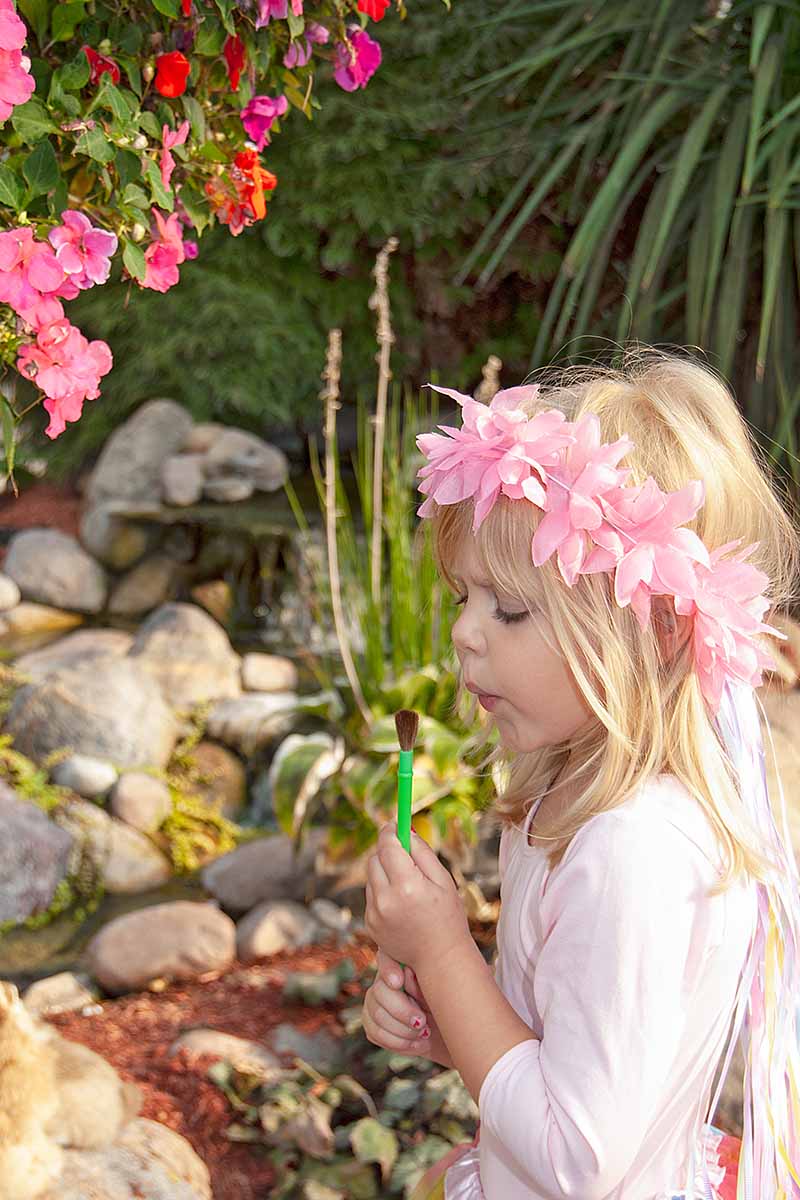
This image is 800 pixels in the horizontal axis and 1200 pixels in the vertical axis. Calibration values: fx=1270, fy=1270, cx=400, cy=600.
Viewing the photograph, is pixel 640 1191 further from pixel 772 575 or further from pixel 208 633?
pixel 208 633

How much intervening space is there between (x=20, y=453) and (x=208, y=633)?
209 centimetres

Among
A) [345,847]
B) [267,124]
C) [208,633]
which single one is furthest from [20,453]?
[267,124]

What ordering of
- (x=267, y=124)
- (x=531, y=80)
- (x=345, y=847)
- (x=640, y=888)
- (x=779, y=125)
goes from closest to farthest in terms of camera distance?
(x=640, y=888) → (x=267, y=124) → (x=345, y=847) → (x=779, y=125) → (x=531, y=80)

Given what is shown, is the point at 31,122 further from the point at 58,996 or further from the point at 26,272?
the point at 58,996

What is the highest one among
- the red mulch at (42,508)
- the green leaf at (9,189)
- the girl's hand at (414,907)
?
the green leaf at (9,189)

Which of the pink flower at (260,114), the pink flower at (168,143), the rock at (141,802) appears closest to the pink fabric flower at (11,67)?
the pink flower at (168,143)

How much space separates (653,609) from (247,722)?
3.29 metres

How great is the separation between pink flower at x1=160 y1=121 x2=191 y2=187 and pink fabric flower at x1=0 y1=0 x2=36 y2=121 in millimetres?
176

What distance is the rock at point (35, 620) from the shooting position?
5070 mm

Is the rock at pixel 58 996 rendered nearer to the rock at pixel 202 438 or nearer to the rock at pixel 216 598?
the rock at pixel 216 598

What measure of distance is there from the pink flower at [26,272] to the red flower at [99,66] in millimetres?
163

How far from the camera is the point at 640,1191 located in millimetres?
1012

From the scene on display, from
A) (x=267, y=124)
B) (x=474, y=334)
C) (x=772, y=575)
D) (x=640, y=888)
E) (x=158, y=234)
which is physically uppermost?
(x=267, y=124)

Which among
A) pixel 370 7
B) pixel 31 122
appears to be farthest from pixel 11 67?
pixel 370 7
